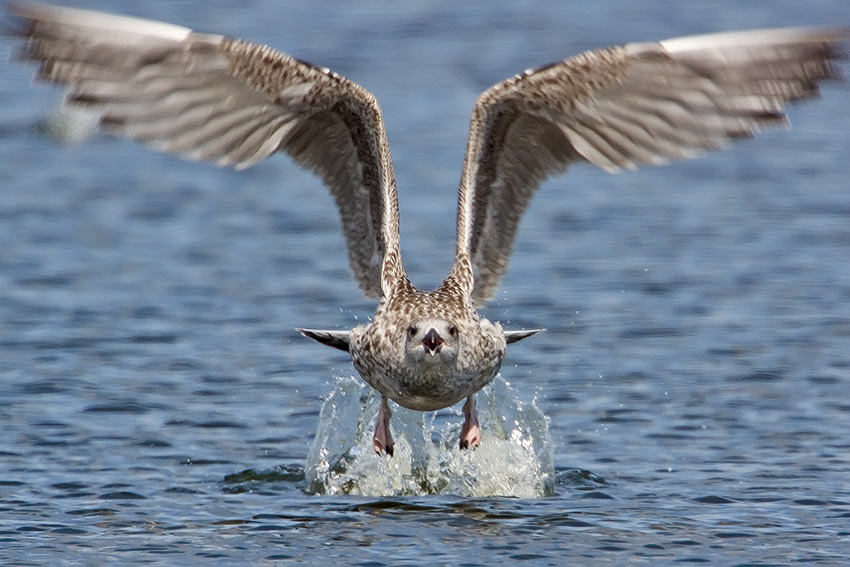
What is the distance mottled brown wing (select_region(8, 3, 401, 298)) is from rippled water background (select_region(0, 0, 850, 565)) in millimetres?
1501

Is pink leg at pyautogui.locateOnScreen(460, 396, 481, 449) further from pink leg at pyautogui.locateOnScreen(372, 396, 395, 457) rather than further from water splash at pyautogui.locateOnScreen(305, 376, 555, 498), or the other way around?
pink leg at pyautogui.locateOnScreen(372, 396, 395, 457)

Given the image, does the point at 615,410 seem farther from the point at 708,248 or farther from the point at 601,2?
the point at 601,2

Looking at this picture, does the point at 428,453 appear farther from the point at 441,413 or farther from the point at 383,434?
the point at 441,413

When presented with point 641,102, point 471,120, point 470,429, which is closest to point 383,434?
point 470,429

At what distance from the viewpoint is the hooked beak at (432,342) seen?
7469 mm

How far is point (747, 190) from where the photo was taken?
585 inches

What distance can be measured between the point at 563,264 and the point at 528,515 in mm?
5034

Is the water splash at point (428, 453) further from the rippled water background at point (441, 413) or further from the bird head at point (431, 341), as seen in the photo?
the bird head at point (431, 341)

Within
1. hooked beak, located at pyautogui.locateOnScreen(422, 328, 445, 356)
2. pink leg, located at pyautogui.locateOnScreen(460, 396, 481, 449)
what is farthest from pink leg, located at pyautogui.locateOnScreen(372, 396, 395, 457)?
hooked beak, located at pyautogui.locateOnScreen(422, 328, 445, 356)

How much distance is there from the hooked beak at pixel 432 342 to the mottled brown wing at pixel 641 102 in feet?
3.05

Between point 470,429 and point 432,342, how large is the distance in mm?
1124

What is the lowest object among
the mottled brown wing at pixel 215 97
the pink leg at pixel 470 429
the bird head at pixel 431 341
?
the pink leg at pixel 470 429

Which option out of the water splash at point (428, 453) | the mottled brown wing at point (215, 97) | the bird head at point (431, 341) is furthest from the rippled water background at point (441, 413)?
the mottled brown wing at point (215, 97)

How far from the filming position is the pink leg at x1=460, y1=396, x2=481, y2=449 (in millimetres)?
8406
